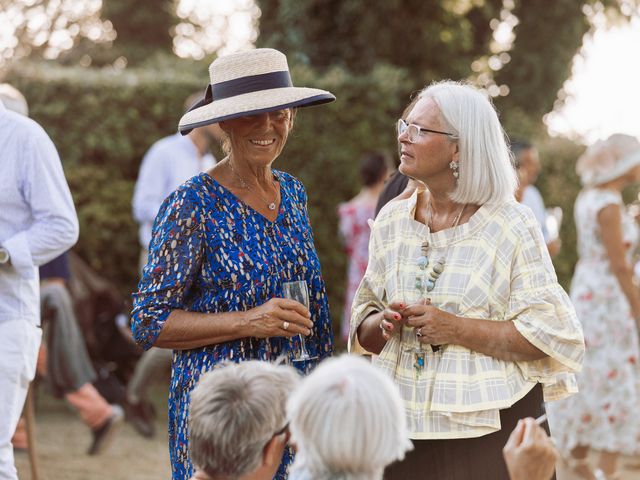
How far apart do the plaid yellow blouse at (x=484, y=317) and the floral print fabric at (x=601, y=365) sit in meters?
3.49

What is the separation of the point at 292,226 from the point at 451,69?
1119 centimetres

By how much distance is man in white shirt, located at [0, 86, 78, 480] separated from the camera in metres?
Result: 3.91

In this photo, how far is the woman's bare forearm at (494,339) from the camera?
3109 mm

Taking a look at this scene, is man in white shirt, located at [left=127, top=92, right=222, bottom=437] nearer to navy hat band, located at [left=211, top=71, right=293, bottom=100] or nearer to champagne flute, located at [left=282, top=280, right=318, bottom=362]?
navy hat band, located at [left=211, top=71, right=293, bottom=100]

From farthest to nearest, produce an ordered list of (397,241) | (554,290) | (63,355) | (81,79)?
1. (81,79)
2. (63,355)
3. (397,241)
4. (554,290)

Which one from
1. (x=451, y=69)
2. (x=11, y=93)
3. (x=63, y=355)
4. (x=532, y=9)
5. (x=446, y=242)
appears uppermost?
(x=532, y=9)

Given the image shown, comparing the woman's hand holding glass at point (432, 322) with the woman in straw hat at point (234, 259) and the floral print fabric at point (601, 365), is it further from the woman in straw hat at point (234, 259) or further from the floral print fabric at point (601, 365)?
the floral print fabric at point (601, 365)

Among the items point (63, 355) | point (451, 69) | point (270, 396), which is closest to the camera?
point (270, 396)

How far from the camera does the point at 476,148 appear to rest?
321 cm

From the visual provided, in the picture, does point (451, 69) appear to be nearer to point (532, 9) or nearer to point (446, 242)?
point (532, 9)

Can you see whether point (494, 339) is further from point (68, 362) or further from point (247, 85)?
point (68, 362)

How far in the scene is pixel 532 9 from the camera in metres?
15.3

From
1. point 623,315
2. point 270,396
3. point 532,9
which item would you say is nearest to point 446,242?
point 270,396

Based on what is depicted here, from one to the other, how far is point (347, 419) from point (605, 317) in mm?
4948
